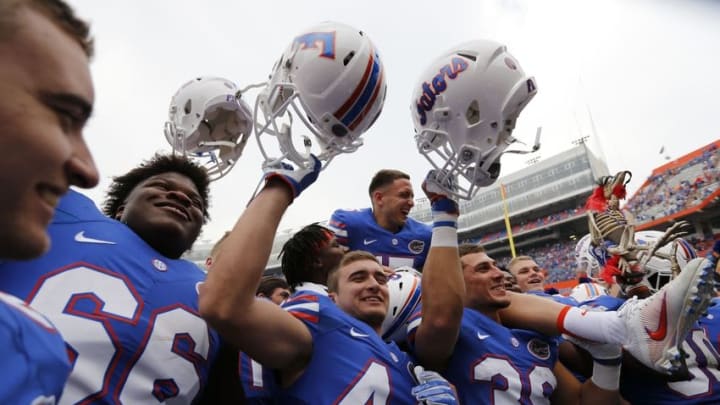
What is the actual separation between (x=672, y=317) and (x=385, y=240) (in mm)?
2021

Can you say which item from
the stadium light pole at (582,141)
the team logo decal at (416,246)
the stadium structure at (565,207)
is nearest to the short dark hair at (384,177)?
the team logo decal at (416,246)

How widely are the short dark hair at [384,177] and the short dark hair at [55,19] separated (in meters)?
3.01

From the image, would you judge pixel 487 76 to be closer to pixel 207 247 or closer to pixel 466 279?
pixel 466 279

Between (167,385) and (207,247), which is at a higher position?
(167,385)

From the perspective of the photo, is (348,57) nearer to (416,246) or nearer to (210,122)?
(210,122)

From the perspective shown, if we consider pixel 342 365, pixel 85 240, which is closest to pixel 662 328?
pixel 342 365

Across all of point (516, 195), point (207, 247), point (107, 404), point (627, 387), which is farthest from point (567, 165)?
point (107, 404)

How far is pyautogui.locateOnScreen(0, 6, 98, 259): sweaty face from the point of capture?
0.71 metres

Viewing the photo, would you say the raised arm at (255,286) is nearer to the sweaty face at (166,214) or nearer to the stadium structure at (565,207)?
the sweaty face at (166,214)

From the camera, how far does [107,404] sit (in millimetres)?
1378

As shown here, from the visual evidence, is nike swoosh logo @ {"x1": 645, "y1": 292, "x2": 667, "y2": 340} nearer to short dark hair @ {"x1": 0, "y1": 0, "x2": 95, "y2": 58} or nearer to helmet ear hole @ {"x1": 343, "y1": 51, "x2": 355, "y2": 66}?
helmet ear hole @ {"x1": 343, "y1": 51, "x2": 355, "y2": 66}

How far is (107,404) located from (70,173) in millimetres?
883

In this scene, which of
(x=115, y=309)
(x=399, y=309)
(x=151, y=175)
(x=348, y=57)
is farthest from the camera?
(x=399, y=309)

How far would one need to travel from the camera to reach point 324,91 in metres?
1.77
